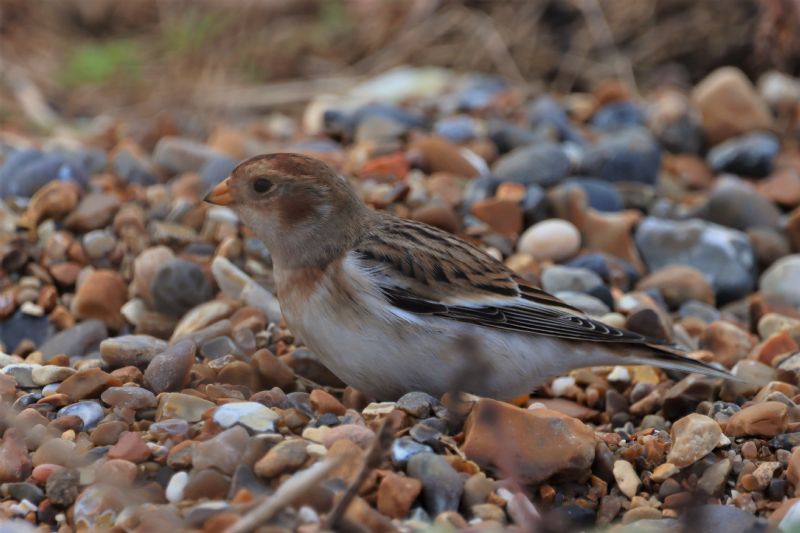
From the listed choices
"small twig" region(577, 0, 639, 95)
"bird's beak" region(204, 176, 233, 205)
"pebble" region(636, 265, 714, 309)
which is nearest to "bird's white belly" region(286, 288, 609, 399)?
"bird's beak" region(204, 176, 233, 205)

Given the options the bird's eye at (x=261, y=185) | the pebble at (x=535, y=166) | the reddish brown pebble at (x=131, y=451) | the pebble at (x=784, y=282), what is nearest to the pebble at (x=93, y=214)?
A: the bird's eye at (x=261, y=185)

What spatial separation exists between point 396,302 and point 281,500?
3.74ft

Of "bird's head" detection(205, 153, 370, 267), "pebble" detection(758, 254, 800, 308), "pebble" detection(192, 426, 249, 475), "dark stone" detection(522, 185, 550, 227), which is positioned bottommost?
"pebble" detection(758, 254, 800, 308)

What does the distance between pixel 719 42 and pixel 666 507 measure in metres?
5.07

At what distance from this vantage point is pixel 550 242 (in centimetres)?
454

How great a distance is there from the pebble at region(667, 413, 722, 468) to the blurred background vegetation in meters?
4.29

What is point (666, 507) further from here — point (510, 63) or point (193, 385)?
point (510, 63)

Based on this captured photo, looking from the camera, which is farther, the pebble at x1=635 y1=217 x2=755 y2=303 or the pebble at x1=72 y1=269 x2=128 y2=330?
the pebble at x1=635 y1=217 x2=755 y2=303

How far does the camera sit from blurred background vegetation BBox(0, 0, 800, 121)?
7152mm

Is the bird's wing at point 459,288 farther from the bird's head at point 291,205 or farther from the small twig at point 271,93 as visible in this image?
the small twig at point 271,93

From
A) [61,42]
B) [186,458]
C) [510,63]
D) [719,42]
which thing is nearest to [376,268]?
[186,458]

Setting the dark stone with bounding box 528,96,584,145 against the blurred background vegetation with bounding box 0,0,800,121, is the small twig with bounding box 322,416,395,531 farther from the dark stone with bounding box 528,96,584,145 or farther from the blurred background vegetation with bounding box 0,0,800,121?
the blurred background vegetation with bounding box 0,0,800,121

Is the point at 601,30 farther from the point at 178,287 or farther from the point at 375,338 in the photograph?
the point at 375,338

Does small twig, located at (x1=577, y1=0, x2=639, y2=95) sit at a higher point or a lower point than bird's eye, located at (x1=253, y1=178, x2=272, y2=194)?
lower
